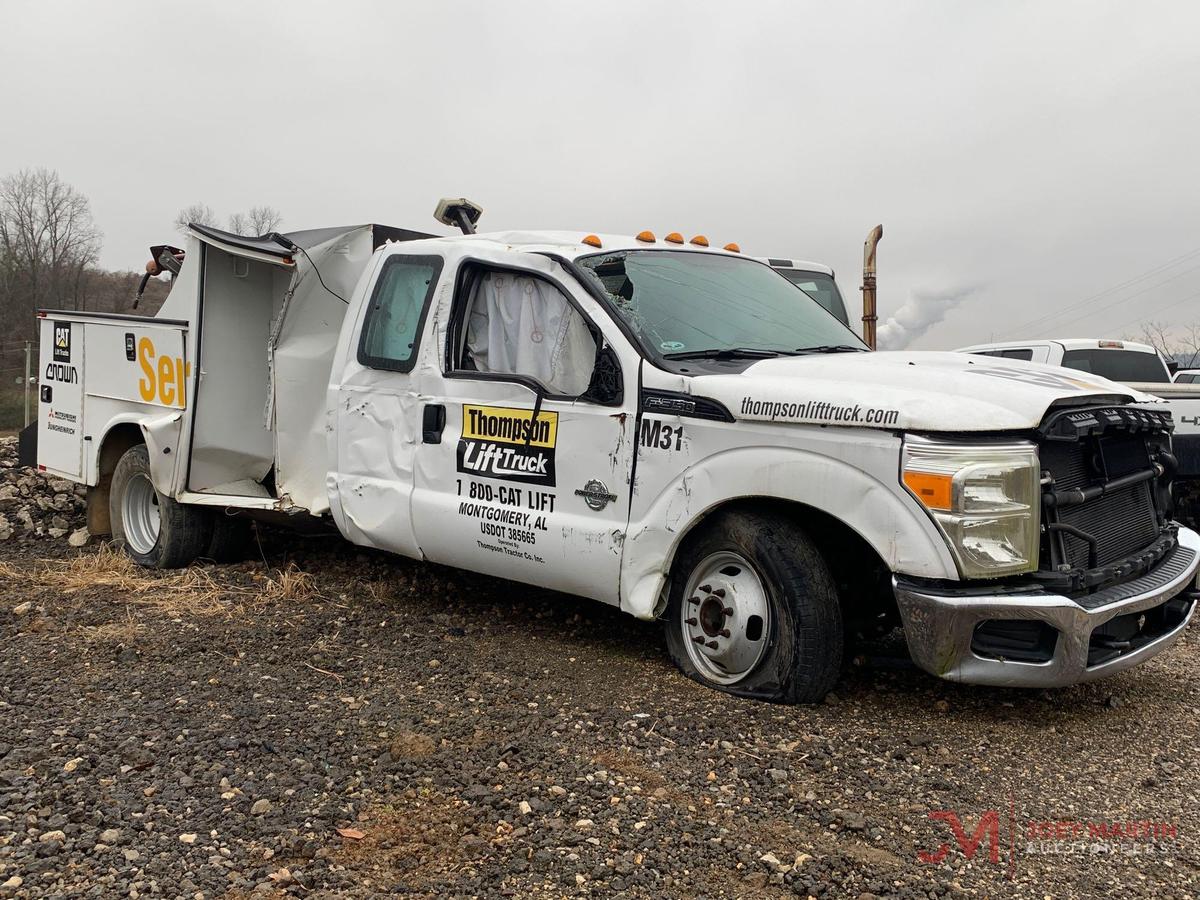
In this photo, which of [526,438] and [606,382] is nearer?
[606,382]

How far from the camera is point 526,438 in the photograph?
478 centimetres

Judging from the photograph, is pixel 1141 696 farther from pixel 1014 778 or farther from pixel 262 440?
pixel 262 440

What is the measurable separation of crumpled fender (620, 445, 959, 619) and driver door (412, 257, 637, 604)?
144 millimetres

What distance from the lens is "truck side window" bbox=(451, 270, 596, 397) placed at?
4.74 m

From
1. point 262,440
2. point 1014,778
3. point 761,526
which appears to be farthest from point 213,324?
point 1014,778

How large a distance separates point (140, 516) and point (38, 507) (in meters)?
1.85

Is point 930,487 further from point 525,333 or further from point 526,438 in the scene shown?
point 525,333

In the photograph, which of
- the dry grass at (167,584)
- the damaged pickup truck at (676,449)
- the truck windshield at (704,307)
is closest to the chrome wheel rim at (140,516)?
the dry grass at (167,584)

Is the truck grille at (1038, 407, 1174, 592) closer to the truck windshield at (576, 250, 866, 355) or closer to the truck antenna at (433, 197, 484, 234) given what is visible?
the truck windshield at (576, 250, 866, 355)

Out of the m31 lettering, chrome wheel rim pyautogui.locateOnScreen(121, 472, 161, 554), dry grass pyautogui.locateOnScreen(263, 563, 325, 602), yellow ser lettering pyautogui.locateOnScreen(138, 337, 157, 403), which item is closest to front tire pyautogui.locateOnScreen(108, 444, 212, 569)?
chrome wheel rim pyautogui.locateOnScreen(121, 472, 161, 554)

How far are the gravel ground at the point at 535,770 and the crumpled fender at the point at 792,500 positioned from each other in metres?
0.53

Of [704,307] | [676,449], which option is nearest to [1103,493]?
[676,449]

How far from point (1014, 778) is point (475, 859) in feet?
6.17

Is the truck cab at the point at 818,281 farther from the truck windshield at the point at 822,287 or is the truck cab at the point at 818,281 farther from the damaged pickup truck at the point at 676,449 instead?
the damaged pickup truck at the point at 676,449
